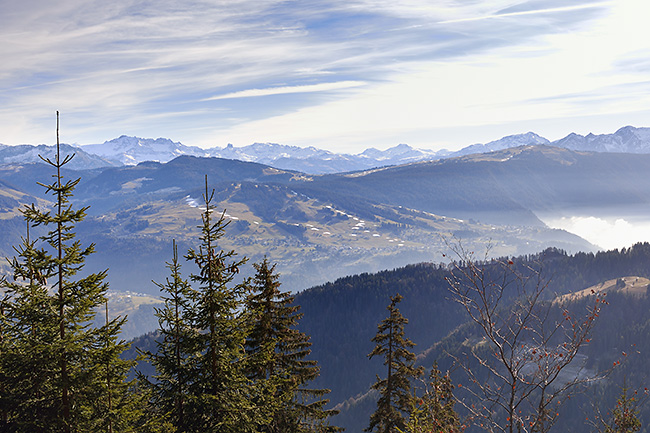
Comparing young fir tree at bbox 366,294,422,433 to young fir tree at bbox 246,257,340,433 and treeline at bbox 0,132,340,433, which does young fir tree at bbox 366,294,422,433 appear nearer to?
young fir tree at bbox 246,257,340,433

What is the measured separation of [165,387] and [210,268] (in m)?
5.48

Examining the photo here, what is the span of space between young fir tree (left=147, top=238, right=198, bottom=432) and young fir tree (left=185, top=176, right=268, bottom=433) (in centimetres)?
31

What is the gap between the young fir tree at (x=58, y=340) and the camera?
16250mm

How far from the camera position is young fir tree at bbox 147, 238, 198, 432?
20.4 meters

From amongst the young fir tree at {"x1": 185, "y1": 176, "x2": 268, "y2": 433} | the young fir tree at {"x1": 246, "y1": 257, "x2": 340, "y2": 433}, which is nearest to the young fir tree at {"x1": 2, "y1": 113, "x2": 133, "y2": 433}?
the young fir tree at {"x1": 185, "y1": 176, "x2": 268, "y2": 433}

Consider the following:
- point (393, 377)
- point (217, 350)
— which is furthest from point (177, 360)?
point (393, 377)

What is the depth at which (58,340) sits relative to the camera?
1634 centimetres

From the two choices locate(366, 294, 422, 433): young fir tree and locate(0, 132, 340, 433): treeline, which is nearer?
locate(0, 132, 340, 433): treeline

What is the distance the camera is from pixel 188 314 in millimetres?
20750

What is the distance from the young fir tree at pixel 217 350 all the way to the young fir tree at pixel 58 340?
13.3 feet

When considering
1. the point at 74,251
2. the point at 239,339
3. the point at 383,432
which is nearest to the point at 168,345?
the point at 239,339

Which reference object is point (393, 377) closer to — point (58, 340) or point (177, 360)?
point (177, 360)

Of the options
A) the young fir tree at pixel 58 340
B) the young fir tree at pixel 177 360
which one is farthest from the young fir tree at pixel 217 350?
the young fir tree at pixel 58 340

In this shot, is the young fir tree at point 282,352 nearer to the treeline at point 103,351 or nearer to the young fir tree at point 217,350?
the treeline at point 103,351
